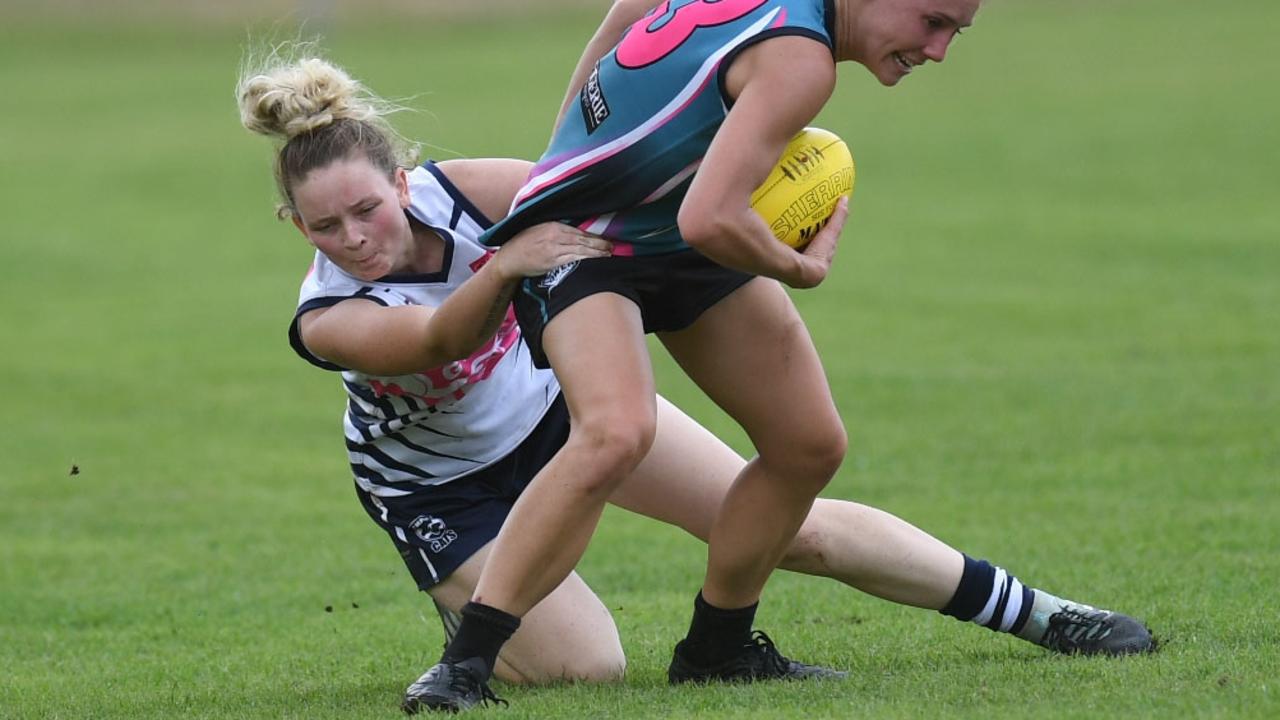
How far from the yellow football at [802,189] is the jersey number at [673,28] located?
0.37m

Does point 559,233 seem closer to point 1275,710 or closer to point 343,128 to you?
point 343,128

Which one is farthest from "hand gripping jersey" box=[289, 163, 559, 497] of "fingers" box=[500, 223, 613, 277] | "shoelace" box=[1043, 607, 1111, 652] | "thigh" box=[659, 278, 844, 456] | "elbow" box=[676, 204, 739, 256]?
"shoelace" box=[1043, 607, 1111, 652]

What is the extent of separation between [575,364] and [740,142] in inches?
28.3

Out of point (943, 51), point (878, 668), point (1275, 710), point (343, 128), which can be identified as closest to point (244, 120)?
point (343, 128)

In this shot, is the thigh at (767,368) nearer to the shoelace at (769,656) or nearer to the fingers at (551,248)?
the fingers at (551,248)

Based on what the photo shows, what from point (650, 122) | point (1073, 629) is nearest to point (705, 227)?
point (650, 122)

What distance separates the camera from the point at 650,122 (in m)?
4.54

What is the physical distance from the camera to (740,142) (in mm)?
4238

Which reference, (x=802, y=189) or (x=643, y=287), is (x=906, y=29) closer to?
(x=802, y=189)

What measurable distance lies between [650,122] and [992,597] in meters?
1.70

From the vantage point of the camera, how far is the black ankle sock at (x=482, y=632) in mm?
4621

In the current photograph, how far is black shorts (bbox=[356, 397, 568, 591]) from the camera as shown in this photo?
5379 mm

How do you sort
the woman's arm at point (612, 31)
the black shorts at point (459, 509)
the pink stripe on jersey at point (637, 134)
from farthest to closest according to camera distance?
the black shorts at point (459, 509)
the woman's arm at point (612, 31)
the pink stripe on jersey at point (637, 134)

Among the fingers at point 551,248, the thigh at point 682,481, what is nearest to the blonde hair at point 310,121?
the fingers at point 551,248
